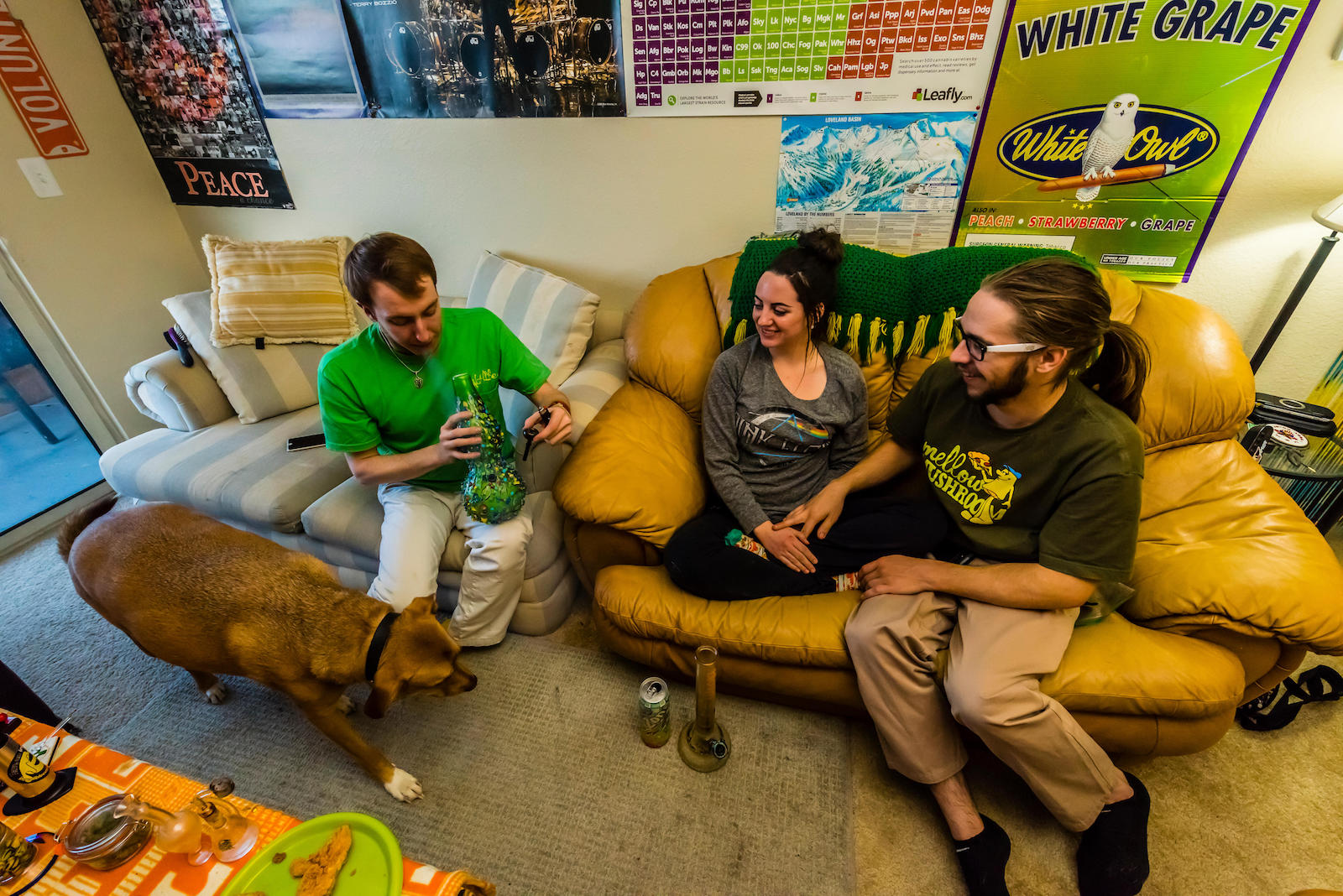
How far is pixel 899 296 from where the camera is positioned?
62.9 inches

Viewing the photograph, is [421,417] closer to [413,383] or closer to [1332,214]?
[413,383]

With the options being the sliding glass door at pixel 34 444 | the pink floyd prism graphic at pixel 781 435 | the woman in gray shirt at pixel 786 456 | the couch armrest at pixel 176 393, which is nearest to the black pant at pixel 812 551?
the woman in gray shirt at pixel 786 456

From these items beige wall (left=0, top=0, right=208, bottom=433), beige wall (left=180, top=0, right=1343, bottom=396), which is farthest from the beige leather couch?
beige wall (left=0, top=0, right=208, bottom=433)

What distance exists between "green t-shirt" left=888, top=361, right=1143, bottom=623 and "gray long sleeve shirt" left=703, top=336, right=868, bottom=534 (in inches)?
8.0

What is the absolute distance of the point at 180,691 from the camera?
1.66m

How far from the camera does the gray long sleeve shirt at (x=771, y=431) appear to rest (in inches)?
59.1

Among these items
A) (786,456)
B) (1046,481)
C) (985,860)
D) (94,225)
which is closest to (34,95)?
(94,225)

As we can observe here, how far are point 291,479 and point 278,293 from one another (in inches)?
32.9

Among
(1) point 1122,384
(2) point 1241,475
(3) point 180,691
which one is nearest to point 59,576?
(3) point 180,691

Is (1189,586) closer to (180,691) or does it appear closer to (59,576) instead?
(180,691)

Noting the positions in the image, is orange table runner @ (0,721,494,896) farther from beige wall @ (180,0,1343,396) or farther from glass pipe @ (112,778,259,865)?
beige wall @ (180,0,1343,396)

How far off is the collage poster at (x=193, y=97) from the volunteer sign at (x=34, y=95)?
0.79 ft

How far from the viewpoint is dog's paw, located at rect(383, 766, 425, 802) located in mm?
1353

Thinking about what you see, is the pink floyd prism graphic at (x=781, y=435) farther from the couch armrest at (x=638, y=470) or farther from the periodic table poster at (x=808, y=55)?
the periodic table poster at (x=808, y=55)
